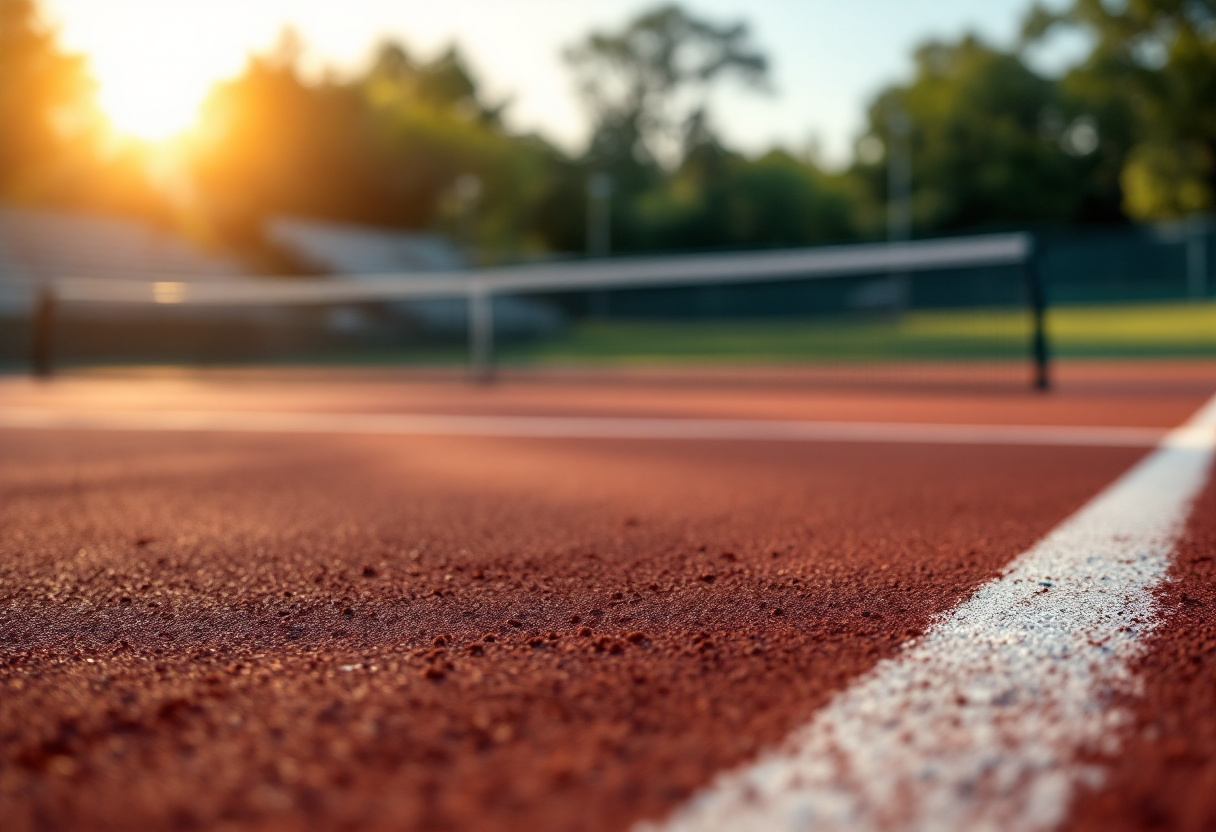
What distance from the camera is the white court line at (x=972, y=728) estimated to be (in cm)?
102

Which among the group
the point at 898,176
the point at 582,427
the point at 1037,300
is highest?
the point at 898,176

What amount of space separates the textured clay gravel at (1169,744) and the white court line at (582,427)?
346 centimetres

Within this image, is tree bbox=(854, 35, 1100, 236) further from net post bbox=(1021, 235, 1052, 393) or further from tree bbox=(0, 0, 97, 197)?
net post bbox=(1021, 235, 1052, 393)

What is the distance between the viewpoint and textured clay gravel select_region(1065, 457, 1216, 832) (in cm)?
101

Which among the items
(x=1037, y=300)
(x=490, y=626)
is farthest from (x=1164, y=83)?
(x=490, y=626)

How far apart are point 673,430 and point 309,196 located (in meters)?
31.5

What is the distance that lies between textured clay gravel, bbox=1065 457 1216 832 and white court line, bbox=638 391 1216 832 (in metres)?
0.02

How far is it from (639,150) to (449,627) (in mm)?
53014

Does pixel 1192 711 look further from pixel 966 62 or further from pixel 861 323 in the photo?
pixel 966 62

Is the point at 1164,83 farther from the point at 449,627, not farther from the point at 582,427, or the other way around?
the point at 449,627

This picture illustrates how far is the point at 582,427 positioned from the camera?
621cm

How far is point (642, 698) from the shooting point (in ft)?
4.58

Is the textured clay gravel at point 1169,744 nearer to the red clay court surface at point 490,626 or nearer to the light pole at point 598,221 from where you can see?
the red clay court surface at point 490,626

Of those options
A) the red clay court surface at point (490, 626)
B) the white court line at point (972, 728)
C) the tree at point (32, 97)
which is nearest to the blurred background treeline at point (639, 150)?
the tree at point (32, 97)
